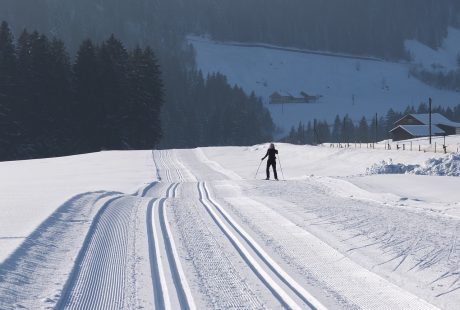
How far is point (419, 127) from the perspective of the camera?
85.9 metres

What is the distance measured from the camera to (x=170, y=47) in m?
197

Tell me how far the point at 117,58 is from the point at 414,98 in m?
154

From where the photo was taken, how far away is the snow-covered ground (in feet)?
21.0

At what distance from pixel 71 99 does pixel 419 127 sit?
52.7 metres

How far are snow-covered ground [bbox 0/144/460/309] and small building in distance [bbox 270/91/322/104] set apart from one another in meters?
158

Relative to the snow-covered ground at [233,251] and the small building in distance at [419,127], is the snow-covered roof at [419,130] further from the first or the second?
the snow-covered ground at [233,251]

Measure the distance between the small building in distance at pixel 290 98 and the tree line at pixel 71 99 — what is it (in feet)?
369

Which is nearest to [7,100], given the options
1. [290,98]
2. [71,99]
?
[71,99]

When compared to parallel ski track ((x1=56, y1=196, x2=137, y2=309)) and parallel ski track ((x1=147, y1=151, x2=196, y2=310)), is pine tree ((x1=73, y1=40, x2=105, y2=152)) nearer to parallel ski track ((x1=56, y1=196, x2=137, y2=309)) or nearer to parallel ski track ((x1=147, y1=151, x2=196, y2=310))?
parallel ski track ((x1=147, y1=151, x2=196, y2=310))

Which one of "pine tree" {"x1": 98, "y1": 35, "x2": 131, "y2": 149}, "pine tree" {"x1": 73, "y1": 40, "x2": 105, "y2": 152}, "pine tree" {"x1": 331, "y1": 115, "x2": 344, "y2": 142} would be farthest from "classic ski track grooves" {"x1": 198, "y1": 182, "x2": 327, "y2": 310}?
"pine tree" {"x1": 331, "y1": 115, "x2": 344, "y2": 142}

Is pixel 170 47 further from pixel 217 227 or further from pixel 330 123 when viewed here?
pixel 217 227

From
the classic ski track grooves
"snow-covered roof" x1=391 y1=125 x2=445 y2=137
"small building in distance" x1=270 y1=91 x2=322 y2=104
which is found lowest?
the classic ski track grooves

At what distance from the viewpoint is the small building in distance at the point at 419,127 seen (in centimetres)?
8469

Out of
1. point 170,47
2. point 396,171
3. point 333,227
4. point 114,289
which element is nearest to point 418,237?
point 333,227
